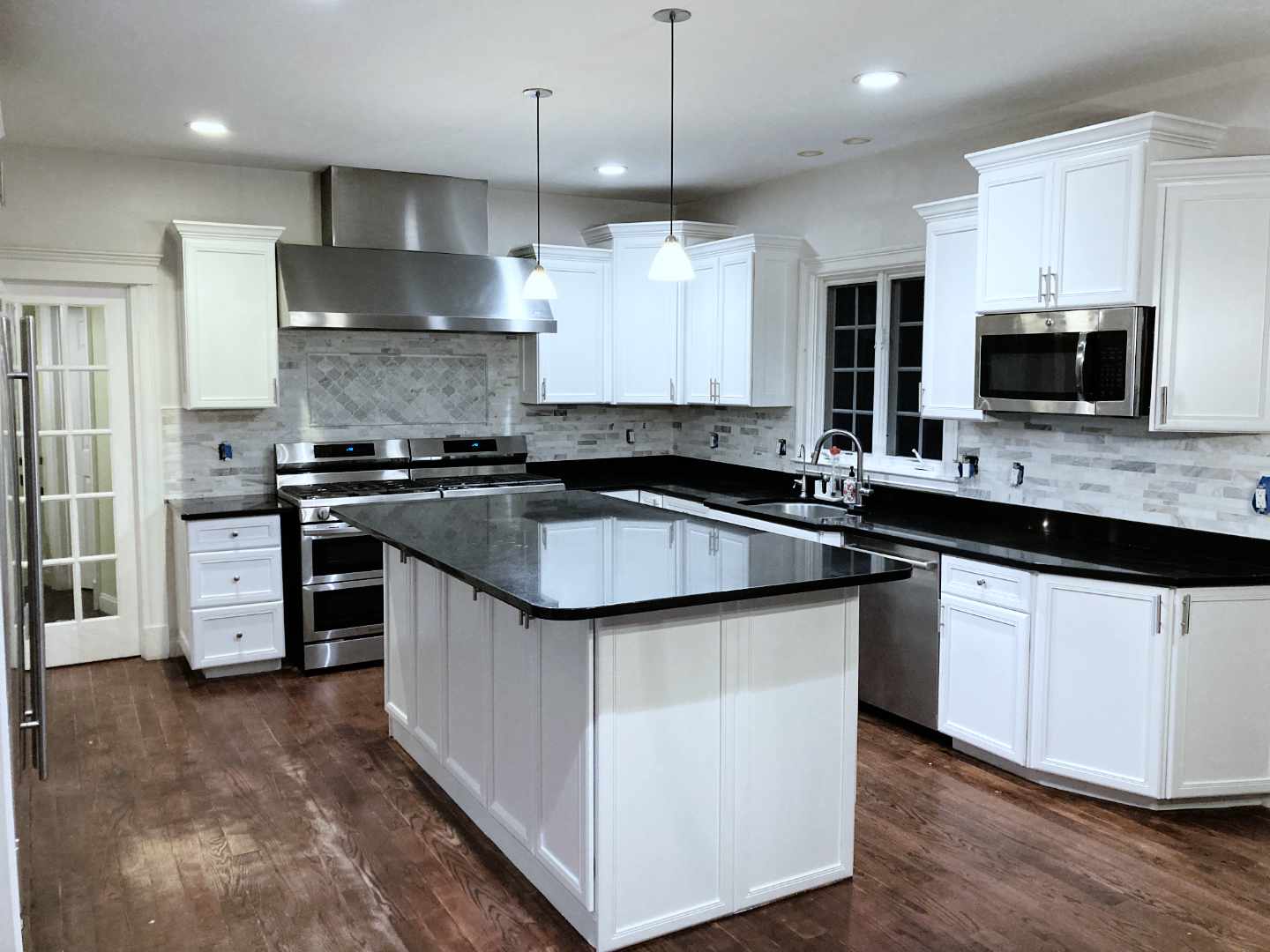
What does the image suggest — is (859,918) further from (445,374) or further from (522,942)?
(445,374)

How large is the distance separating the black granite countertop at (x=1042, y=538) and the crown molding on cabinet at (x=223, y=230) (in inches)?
102

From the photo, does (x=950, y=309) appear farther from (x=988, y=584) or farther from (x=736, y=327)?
(x=736, y=327)

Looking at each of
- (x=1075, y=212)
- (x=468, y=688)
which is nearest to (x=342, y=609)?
(x=468, y=688)

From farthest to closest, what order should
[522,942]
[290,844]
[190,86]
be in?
[190,86] < [290,844] < [522,942]

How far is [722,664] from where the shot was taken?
9.39 feet

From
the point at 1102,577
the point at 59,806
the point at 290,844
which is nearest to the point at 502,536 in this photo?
the point at 290,844

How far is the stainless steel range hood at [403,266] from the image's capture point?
5.43 metres

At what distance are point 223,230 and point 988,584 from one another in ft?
13.4

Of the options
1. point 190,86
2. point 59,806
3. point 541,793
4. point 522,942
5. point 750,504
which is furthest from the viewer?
point 750,504

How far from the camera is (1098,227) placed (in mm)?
3719

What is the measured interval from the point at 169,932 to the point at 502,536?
1531 millimetres

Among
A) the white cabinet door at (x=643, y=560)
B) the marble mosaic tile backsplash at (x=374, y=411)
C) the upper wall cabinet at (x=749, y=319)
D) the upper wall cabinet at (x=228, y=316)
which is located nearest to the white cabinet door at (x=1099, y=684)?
the white cabinet door at (x=643, y=560)

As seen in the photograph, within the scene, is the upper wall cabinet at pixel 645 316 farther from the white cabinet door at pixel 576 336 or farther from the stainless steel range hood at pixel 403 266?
the stainless steel range hood at pixel 403 266

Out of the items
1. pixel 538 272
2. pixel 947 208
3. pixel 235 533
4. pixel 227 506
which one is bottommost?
pixel 235 533
